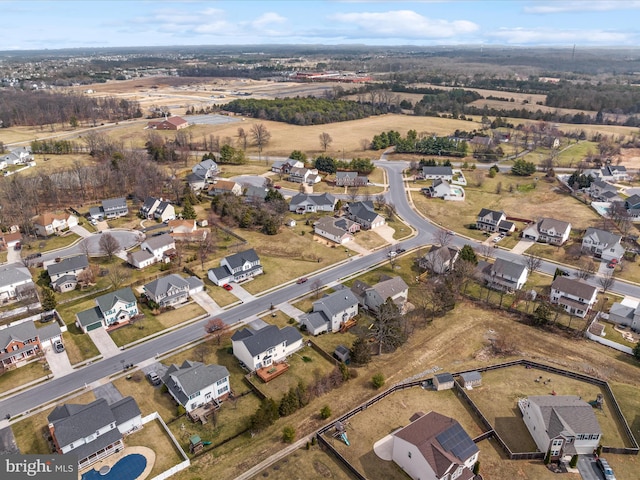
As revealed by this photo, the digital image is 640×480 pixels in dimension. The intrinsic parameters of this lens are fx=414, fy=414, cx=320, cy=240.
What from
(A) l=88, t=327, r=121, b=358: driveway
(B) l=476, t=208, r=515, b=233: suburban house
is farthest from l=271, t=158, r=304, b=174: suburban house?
(A) l=88, t=327, r=121, b=358: driveway

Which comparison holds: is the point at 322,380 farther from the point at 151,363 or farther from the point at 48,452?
the point at 48,452

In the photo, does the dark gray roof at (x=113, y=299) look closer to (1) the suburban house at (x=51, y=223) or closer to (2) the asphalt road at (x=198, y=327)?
(2) the asphalt road at (x=198, y=327)

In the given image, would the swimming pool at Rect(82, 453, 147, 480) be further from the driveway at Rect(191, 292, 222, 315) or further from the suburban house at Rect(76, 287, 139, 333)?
the driveway at Rect(191, 292, 222, 315)

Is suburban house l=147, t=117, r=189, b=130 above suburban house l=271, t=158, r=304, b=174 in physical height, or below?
above

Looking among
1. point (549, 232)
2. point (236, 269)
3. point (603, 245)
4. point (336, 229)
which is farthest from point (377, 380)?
point (603, 245)

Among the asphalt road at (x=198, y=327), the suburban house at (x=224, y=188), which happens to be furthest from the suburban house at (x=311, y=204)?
the asphalt road at (x=198, y=327)

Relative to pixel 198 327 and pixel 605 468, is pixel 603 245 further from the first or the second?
pixel 198 327
